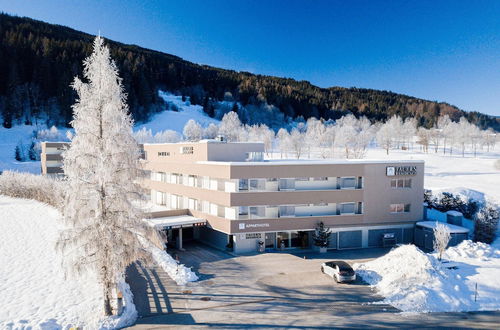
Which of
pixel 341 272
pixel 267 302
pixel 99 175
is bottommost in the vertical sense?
pixel 267 302

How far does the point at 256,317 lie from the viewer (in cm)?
2023

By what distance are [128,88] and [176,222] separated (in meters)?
114

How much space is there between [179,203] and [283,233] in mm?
13584

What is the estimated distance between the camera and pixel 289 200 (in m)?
34.2

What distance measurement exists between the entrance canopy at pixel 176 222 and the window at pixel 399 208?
1996 centimetres

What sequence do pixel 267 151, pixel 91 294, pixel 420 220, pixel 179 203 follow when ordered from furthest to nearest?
pixel 267 151 < pixel 179 203 < pixel 420 220 < pixel 91 294

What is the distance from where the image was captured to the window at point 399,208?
37.1 meters

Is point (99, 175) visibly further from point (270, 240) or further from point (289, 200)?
point (270, 240)

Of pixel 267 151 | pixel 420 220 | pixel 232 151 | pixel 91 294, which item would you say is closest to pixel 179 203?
pixel 232 151

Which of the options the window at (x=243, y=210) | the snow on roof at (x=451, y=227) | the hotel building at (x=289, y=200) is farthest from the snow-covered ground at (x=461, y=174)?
the window at (x=243, y=210)

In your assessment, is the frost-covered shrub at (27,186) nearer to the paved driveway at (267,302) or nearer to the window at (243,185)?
the window at (243,185)

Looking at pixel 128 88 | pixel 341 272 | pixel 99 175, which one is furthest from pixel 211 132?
pixel 99 175

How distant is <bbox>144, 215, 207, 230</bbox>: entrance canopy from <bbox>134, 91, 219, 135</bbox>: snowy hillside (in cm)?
9385

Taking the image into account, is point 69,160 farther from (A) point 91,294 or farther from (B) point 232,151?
(B) point 232,151
